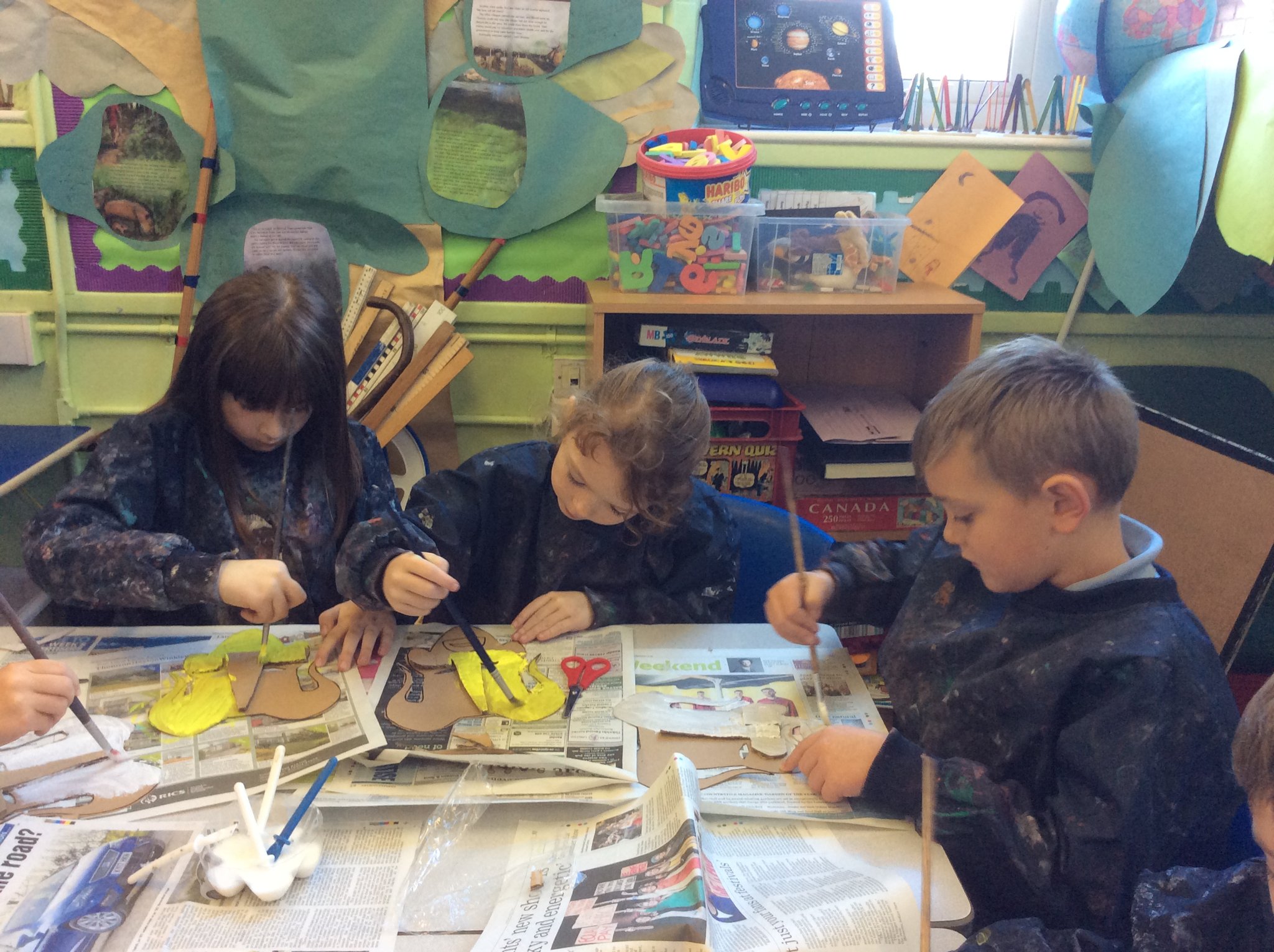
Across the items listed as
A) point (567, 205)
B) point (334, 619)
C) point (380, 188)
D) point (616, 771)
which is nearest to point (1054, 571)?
point (616, 771)

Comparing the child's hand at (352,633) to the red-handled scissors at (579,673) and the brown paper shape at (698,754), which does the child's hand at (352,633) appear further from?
the brown paper shape at (698,754)

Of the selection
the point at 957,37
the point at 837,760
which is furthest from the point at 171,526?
the point at 957,37

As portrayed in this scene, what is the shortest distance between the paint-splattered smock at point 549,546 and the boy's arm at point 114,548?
30 cm

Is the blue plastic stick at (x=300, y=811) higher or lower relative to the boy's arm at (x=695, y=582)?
higher

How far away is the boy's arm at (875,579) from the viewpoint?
1124 millimetres

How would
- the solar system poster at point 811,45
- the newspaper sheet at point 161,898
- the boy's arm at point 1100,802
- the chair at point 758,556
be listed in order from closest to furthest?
the newspaper sheet at point 161,898
the boy's arm at point 1100,802
the chair at point 758,556
the solar system poster at point 811,45

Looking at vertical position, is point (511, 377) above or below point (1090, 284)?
below

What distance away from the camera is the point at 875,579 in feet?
3.71

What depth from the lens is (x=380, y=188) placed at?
6.32ft

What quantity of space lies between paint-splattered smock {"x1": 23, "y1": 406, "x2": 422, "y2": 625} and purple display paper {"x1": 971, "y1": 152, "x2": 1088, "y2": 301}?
1.47 metres

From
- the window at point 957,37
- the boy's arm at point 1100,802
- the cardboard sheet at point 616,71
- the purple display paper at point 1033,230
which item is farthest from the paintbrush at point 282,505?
the window at point 957,37

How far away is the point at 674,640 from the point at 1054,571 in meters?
0.41

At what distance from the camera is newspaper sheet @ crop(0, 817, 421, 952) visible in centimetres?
66

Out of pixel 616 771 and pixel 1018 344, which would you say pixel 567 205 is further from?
pixel 616 771
